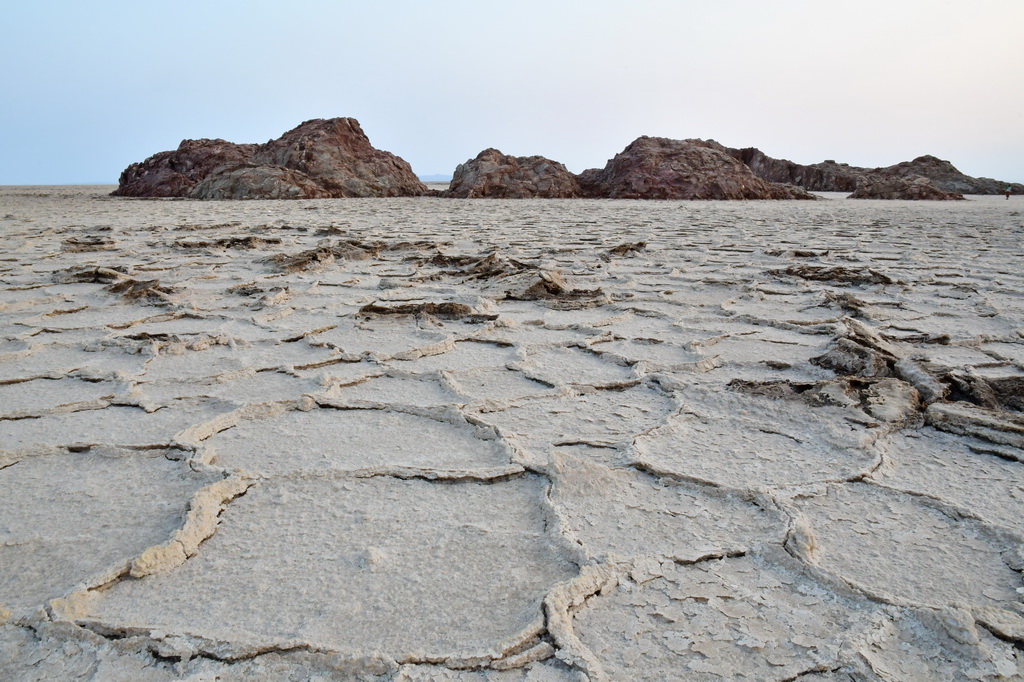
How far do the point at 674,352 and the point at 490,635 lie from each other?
1383 mm

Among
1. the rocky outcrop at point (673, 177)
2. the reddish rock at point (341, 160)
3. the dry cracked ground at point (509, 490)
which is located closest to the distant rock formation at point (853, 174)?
the rocky outcrop at point (673, 177)

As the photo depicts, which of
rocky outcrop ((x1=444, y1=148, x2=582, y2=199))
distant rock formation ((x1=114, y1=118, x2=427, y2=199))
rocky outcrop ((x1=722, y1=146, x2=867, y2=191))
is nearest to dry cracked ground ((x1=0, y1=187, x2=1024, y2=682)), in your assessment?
distant rock formation ((x1=114, y1=118, x2=427, y2=199))

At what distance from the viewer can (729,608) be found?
88cm

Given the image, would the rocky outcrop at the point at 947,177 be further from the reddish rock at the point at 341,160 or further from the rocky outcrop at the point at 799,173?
the reddish rock at the point at 341,160

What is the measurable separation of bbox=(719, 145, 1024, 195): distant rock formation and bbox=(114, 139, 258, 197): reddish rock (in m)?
11.5

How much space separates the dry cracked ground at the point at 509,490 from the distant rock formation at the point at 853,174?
1734 centimetres

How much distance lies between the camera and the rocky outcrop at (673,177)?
13.2 m

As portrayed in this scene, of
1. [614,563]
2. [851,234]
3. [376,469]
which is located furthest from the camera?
[851,234]

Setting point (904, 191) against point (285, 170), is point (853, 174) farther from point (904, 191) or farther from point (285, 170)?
point (285, 170)

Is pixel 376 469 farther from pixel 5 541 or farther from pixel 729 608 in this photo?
pixel 729 608

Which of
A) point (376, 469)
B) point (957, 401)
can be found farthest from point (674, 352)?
point (376, 469)

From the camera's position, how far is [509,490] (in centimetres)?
120

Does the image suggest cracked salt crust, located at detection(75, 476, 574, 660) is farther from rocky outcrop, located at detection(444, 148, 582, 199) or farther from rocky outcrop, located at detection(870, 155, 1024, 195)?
rocky outcrop, located at detection(870, 155, 1024, 195)

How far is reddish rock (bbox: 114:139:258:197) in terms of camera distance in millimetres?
12383
